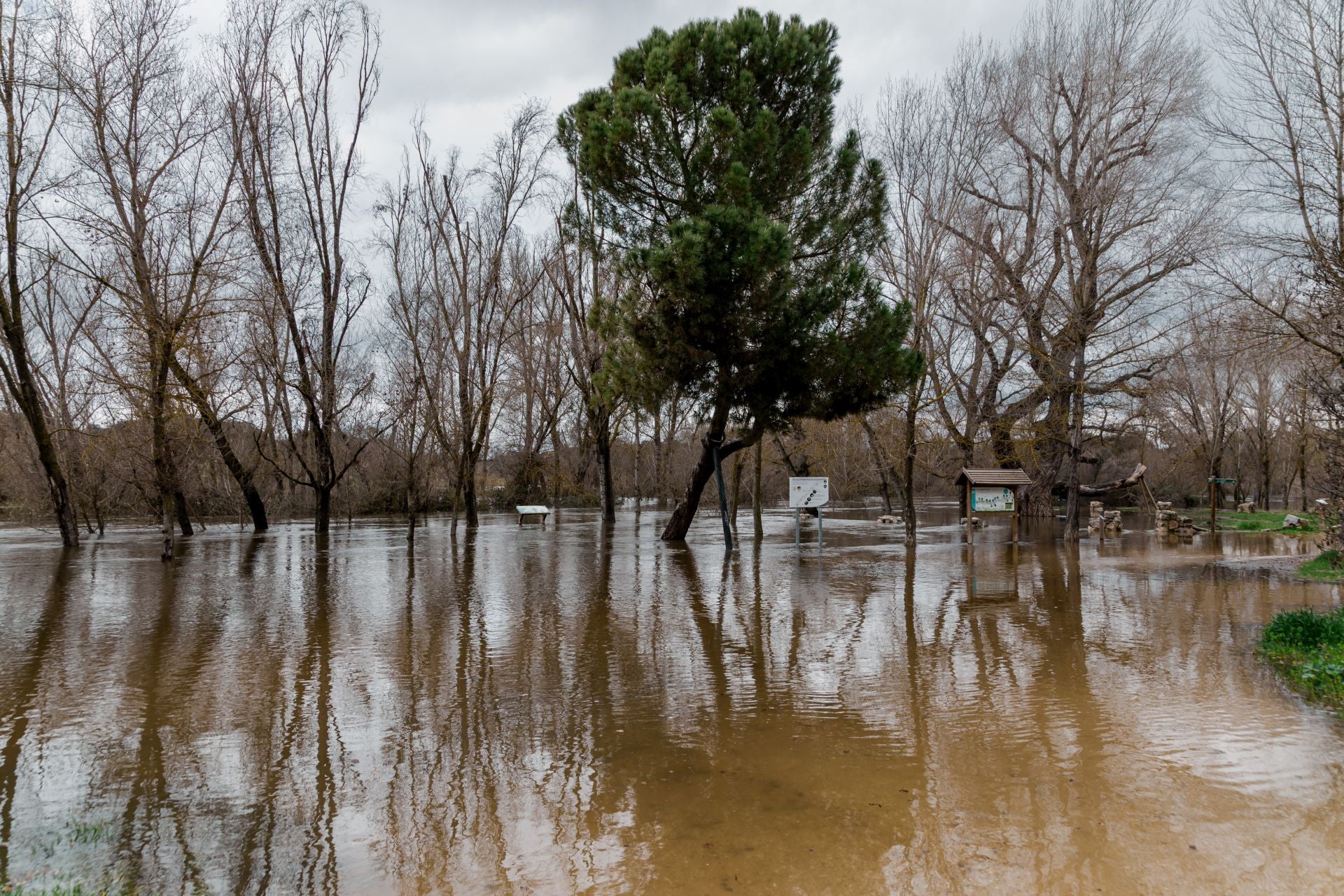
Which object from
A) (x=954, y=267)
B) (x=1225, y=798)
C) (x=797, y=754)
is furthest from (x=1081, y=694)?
(x=954, y=267)

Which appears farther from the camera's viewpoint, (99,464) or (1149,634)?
(99,464)

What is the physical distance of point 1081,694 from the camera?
235 inches

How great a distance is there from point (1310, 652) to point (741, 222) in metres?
8.89

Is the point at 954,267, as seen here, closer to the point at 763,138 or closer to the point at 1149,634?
the point at 763,138

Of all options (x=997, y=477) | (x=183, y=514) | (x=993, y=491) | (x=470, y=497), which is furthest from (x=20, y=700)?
(x=470, y=497)

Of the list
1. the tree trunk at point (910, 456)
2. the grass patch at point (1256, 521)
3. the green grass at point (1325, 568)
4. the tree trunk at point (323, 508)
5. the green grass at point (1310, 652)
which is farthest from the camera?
the tree trunk at point (323, 508)

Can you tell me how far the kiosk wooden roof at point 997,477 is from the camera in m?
18.4

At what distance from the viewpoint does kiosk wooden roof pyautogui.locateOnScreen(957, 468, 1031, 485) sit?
1838cm

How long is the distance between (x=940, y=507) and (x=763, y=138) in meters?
32.8

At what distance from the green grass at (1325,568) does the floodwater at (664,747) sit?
151 cm

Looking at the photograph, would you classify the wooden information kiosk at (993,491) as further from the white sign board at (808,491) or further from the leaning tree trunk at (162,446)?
the leaning tree trunk at (162,446)

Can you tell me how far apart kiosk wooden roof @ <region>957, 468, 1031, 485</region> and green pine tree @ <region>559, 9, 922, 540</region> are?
4.53m

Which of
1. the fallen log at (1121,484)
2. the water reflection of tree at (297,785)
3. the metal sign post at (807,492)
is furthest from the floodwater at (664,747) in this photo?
the fallen log at (1121,484)

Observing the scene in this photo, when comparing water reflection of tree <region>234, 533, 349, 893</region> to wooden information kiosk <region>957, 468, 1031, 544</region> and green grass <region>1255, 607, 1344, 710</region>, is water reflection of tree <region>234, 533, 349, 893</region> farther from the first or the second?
wooden information kiosk <region>957, 468, 1031, 544</region>
